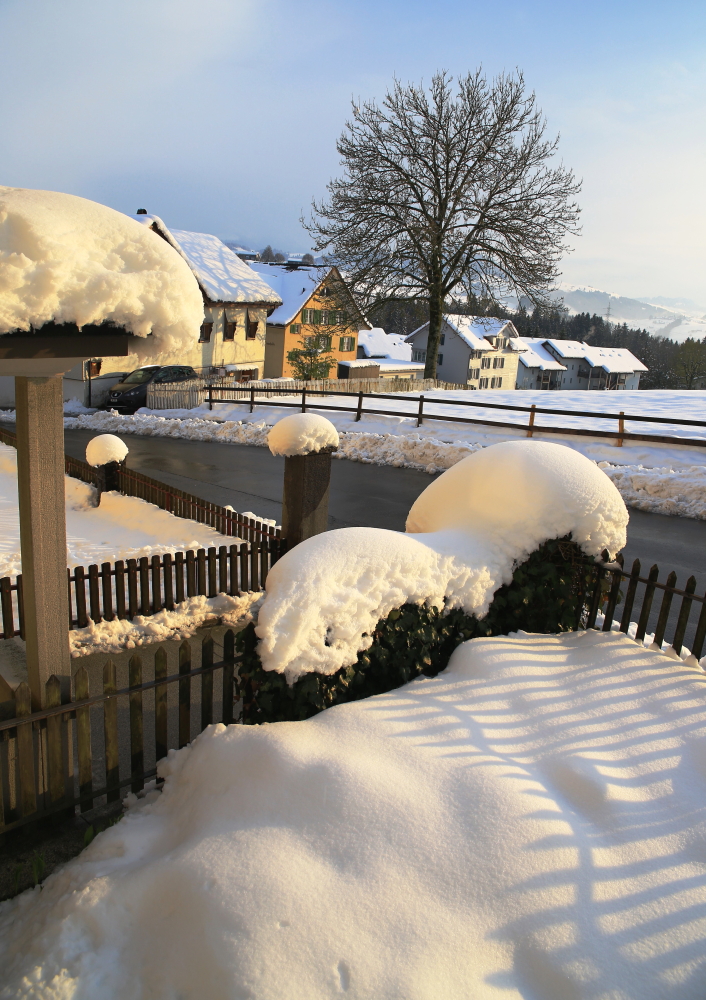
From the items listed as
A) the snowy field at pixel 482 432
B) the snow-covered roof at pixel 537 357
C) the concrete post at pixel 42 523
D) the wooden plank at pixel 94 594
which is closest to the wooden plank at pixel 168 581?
the wooden plank at pixel 94 594

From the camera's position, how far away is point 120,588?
679 cm

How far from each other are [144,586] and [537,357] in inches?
3092

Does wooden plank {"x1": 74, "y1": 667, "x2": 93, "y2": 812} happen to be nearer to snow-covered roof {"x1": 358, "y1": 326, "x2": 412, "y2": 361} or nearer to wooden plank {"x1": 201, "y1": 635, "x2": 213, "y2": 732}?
wooden plank {"x1": 201, "y1": 635, "x2": 213, "y2": 732}

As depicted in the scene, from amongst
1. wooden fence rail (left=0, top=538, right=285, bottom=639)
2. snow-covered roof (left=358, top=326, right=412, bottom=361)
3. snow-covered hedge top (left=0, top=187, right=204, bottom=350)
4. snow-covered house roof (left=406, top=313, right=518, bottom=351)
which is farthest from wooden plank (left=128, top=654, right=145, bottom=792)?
snow-covered house roof (left=406, top=313, right=518, bottom=351)

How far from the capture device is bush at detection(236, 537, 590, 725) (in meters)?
4.06

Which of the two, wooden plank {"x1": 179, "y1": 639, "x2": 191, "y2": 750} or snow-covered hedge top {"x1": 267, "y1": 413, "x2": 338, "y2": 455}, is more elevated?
snow-covered hedge top {"x1": 267, "y1": 413, "x2": 338, "y2": 455}

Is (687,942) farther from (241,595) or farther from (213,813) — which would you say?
(241,595)

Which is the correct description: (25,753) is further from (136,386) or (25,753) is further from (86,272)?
(136,386)

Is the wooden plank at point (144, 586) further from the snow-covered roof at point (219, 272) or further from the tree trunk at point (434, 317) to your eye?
the snow-covered roof at point (219, 272)

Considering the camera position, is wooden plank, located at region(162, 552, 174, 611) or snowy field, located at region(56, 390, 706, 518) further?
snowy field, located at region(56, 390, 706, 518)

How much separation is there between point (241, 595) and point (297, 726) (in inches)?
154

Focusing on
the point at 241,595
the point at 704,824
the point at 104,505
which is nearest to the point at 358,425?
the point at 104,505

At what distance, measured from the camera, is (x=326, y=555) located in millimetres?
4223

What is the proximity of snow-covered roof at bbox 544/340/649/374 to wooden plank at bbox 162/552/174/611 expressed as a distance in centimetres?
8170
